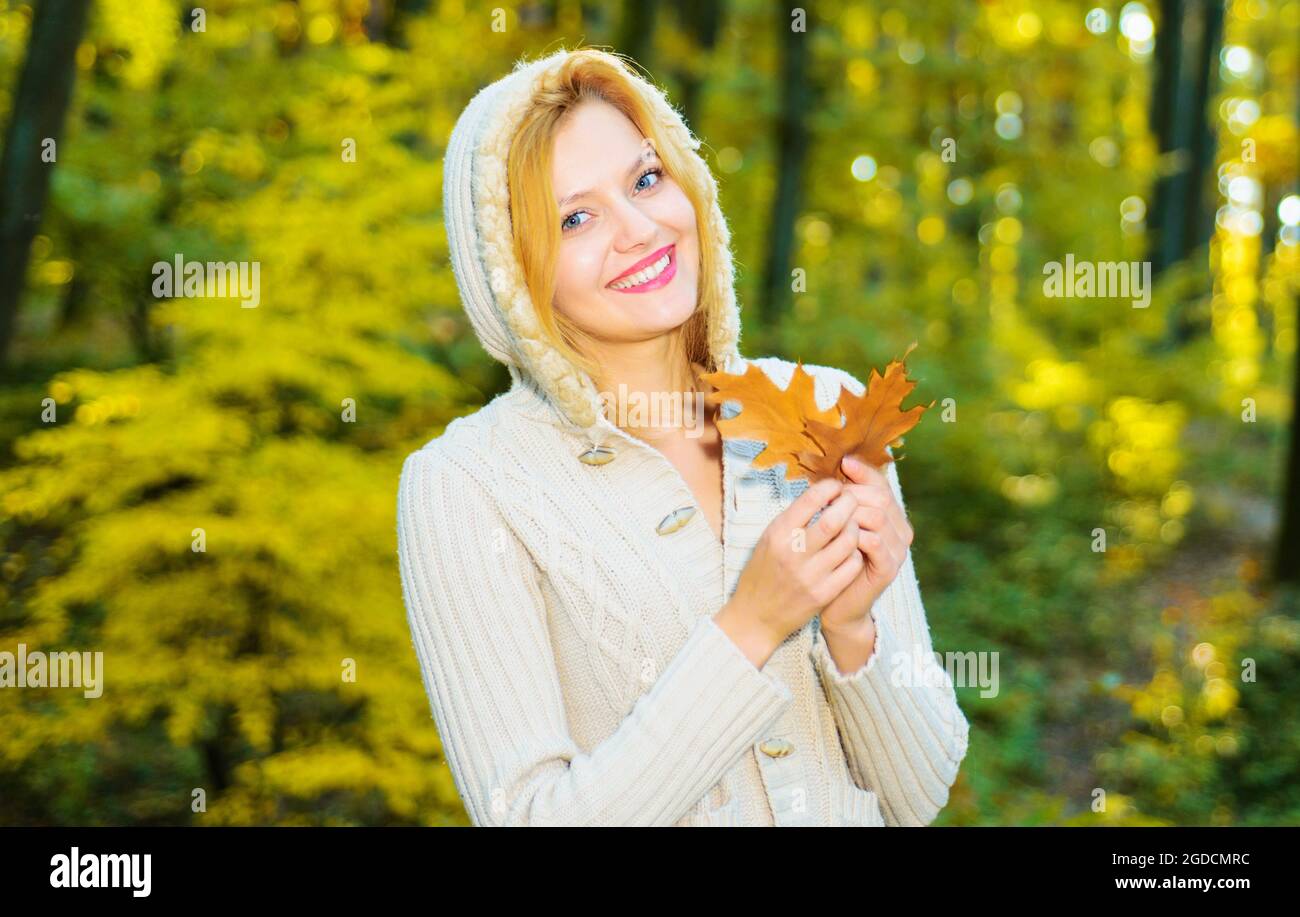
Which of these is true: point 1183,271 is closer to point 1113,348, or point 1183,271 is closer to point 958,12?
point 1113,348

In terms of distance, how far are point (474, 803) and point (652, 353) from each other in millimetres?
718

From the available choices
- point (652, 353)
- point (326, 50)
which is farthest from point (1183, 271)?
point (652, 353)

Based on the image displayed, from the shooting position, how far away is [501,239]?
1638mm

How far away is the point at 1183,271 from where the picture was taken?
1206 centimetres

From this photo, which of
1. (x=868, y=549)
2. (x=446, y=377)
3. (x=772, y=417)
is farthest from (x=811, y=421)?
(x=446, y=377)

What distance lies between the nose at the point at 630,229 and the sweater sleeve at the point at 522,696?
1.28 ft

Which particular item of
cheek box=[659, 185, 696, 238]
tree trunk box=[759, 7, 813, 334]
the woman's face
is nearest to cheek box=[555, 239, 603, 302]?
the woman's face

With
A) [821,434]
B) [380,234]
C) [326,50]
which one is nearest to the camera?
[821,434]

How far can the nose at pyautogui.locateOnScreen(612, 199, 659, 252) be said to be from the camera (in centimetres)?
167

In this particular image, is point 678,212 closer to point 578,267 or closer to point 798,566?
point 578,267

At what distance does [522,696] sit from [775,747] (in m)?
0.38

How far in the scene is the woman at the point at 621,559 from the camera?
1.47m

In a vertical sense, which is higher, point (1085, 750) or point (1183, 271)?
point (1183, 271)

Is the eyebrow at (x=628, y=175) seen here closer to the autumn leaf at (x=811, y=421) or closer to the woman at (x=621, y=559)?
the woman at (x=621, y=559)
